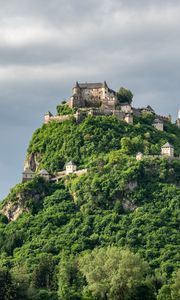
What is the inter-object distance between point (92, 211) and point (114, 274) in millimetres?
37599

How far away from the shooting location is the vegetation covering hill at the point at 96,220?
151250 mm

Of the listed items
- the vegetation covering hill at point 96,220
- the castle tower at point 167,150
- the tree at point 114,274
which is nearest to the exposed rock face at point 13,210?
the vegetation covering hill at point 96,220

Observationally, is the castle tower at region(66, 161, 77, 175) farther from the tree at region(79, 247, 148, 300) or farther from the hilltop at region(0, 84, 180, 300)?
the tree at region(79, 247, 148, 300)

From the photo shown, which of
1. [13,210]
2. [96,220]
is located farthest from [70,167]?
[96,220]

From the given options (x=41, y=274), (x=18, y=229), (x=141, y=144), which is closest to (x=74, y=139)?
(x=141, y=144)

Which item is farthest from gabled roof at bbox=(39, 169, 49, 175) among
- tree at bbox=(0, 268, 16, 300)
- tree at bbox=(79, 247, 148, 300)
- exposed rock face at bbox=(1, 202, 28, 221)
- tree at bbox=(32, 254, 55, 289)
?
tree at bbox=(0, 268, 16, 300)

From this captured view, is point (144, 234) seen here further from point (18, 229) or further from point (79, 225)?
point (18, 229)

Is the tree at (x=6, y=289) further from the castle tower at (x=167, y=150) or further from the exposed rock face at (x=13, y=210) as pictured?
the castle tower at (x=167, y=150)

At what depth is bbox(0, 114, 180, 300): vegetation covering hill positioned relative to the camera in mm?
151250

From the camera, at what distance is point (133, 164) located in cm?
18288

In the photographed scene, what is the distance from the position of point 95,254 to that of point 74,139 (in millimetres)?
51278

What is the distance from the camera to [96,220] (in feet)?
577

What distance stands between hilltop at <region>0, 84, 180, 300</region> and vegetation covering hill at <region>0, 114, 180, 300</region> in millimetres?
171

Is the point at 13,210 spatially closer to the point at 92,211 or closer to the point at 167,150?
the point at 92,211
